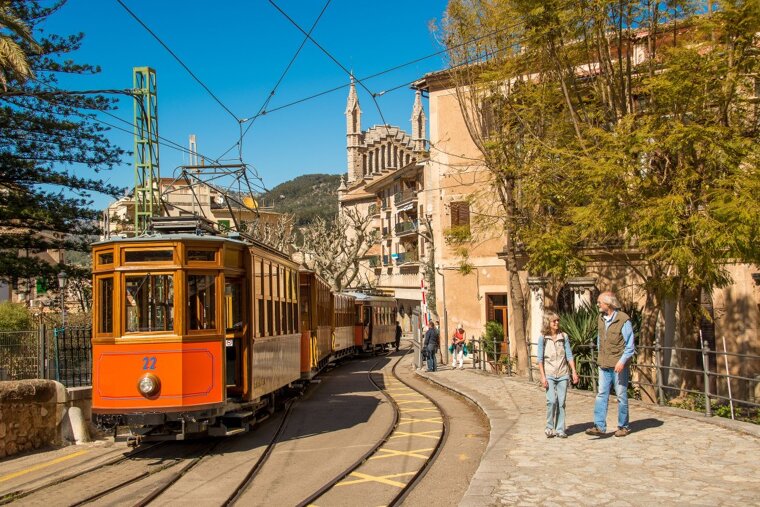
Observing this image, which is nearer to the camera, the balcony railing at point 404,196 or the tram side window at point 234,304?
the tram side window at point 234,304

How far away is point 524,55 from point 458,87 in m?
2.58

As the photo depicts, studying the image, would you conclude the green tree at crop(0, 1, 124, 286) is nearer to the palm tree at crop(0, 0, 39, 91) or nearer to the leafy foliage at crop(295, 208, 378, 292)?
the palm tree at crop(0, 0, 39, 91)

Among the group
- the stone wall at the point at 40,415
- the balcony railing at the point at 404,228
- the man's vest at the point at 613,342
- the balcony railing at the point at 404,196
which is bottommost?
the stone wall at the point at 40,415

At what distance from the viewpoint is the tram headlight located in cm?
1066

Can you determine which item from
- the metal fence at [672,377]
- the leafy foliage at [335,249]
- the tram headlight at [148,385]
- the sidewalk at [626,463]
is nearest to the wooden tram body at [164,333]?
the tram headlight at [148,385]

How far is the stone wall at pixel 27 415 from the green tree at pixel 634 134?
32.1 feet

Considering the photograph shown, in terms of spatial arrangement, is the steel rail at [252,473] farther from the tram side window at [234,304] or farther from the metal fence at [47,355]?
the metal fence at [47,355]

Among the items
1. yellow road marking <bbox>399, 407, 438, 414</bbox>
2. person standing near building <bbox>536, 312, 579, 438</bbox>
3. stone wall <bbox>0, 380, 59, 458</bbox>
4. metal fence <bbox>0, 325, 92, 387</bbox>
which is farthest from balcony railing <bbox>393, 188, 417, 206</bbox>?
person standing near building <bbox>536, 312, 579, 438</bbox>

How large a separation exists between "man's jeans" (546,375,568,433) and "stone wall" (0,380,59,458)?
743 cm

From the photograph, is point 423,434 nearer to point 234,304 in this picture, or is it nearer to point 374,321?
point 234,304

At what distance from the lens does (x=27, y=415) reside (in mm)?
12273

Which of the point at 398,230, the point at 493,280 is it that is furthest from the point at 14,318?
the point at 398,230

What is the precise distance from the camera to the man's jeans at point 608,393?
404 inches

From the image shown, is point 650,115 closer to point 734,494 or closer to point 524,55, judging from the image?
point 524,55
